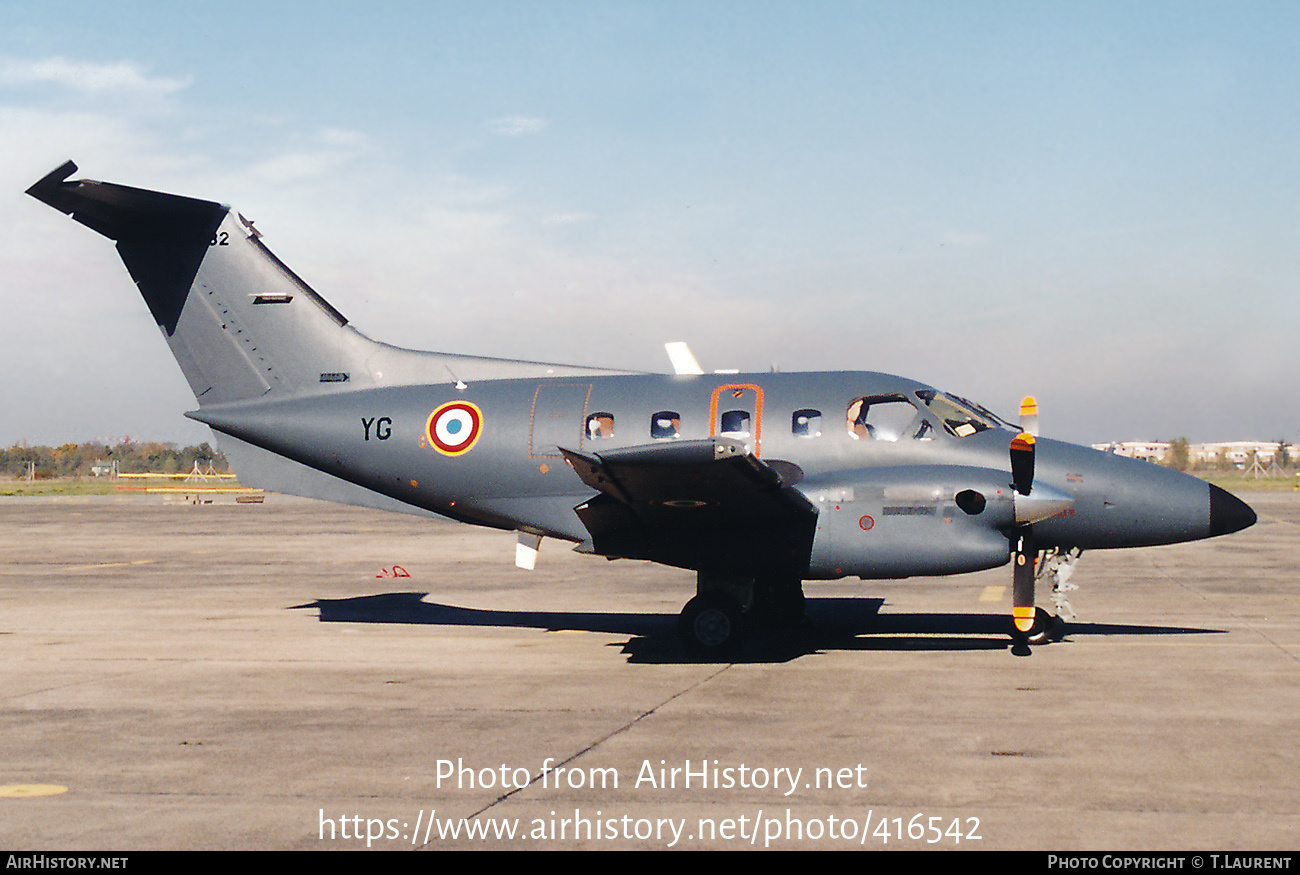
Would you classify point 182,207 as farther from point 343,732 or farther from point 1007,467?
point 1007,467

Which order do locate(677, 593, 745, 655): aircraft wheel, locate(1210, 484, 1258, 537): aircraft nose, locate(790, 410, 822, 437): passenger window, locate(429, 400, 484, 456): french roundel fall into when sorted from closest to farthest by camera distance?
1. locate(1210, 484, 1258, 537): aircraft nose
2. locate(677, 593, 745, 655): aircraft wheel
3. locate(790, 410, 822, 437): passenger window
4. locate(429, 400, 484, 456): french roundel

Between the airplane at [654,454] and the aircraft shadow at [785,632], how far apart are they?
0.49 m

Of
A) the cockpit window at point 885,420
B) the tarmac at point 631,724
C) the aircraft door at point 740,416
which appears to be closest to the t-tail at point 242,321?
the aircraft door at point 740,416

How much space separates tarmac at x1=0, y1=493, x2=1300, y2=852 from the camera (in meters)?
6.50

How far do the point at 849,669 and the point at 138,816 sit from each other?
7.35 meters

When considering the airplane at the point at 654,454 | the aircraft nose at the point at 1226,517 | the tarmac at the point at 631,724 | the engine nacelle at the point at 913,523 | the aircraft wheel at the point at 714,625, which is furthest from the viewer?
the aircraft wheel at the point at 714,625

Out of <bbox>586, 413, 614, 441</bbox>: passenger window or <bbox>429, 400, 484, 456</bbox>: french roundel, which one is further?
<bbox>429, 400, 484, 456</bbox>: french roundel

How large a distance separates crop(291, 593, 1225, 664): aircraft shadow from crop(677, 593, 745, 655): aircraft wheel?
135 millimetres

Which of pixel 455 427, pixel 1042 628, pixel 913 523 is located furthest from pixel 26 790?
pixel 1042 628

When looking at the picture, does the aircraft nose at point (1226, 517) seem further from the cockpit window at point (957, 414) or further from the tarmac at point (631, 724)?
the cockpit window at point (957, 414)

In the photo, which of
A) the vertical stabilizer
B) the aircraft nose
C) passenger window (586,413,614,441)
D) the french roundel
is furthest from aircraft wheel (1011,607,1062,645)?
the vertical stabilizer

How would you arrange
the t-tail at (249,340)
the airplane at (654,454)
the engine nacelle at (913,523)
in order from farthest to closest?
the t-tail at (249,340)
the airplane at (654,454)
the engine nacelle at (913,523)

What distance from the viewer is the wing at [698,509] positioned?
1152 centimetres

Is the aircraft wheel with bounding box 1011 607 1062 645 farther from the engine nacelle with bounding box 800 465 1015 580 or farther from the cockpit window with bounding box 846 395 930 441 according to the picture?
the cockpit window with bounding box 846 395 930 441
